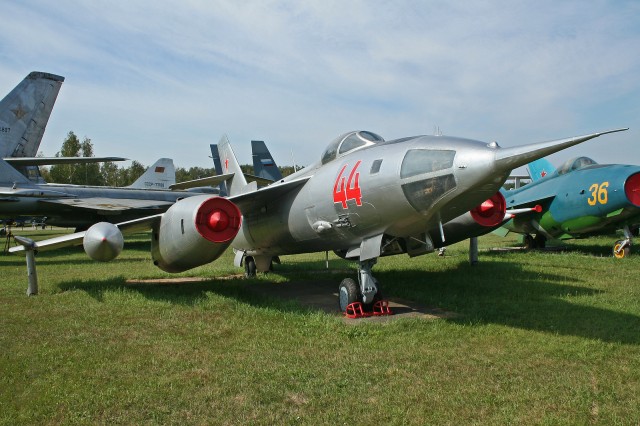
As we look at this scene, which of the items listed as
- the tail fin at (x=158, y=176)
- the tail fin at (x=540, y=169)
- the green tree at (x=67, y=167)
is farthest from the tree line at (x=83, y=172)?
the tail fin at (x=540, y=169)

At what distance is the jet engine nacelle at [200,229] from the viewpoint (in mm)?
7289

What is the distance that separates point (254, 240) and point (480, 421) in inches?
272

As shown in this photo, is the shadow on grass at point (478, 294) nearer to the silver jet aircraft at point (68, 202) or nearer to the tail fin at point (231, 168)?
the tail fin at point (231, 168)

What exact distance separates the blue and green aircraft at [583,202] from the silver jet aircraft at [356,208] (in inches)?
209

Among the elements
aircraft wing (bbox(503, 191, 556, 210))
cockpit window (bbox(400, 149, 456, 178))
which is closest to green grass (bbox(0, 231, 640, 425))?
cockpit window (bbox(400, 149, 456, 178))

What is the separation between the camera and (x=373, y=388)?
4094mm

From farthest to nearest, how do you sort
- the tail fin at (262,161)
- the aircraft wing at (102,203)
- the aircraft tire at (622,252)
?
the tail fin at (262,161)
the aircraft wing at (102,203)
the aircraft tire at (622,252)

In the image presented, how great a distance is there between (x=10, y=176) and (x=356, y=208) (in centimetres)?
1600

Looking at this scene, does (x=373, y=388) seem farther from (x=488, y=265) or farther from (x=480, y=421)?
(x=488, y=265)

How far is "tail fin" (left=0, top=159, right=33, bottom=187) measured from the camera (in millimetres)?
17339

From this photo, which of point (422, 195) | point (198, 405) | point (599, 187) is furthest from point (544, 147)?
point (599, 187)

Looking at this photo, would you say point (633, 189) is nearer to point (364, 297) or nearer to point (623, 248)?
point (623, 248)

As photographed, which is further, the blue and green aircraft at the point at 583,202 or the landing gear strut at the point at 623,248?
the landing gear strut at the point at 623,248

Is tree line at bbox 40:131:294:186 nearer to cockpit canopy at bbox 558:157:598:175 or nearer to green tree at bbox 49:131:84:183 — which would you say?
green tree at bbox 49:131:84:183
